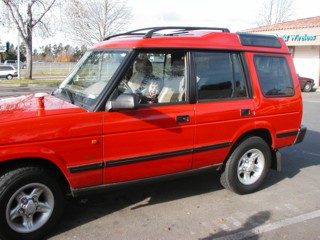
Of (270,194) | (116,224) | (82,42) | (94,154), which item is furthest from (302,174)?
(82,42)

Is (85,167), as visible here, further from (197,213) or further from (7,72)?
(7,72)

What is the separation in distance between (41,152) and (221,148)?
7.06ft

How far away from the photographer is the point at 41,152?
3154mm

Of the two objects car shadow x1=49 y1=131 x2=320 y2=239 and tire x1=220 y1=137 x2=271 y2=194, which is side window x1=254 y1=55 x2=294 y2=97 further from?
car shadow x1=49 y1=131 x2=320 y2=239

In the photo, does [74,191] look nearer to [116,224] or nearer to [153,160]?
[116,224]

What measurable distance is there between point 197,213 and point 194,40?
1.98m

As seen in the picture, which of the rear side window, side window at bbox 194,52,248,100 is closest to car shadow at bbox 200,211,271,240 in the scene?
side window at bbox 194,52,248,100

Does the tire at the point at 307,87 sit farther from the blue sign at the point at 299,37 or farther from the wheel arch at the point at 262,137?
the wheel arch at the point at 262,137

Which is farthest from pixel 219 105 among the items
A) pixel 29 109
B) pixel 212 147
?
pixel 29 109

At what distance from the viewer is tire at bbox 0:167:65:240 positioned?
3.14 m

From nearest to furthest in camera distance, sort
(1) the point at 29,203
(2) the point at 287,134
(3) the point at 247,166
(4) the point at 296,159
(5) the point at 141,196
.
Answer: (1) the point at 29,203 < (5) the point at 141,196 < (3) the point at 247,166 < (2) the point at 287,134 < (4) the point at 296,159

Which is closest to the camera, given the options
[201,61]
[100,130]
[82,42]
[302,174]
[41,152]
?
[41,152]

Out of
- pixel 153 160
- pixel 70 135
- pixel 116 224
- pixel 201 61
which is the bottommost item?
pixel 116 224

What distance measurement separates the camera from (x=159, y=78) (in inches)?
158
